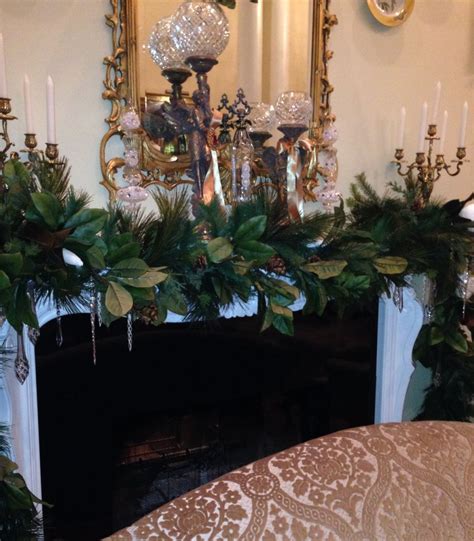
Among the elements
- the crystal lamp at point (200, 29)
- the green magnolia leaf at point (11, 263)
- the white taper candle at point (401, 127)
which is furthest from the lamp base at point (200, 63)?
the white taper candle at point (401, 127)

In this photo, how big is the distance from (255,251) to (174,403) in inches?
26.8

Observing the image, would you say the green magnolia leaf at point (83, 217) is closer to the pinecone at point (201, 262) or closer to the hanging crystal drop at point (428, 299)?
the pinecone at point (201, 262)

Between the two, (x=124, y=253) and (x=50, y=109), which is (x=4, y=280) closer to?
(x=124, y=253)

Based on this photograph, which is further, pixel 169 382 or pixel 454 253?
pixel 169 382

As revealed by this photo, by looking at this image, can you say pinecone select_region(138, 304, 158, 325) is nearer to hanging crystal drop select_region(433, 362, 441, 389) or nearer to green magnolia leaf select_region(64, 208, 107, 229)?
green magnolia leaf select_region(64, 208, 107, 229)

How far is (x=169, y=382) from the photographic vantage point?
1.44 meters

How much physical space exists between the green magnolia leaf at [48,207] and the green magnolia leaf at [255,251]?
0.34 metres

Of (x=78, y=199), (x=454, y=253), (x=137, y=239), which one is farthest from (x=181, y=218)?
(x=454, y=253)

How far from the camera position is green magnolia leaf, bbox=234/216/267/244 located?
3.19 ft

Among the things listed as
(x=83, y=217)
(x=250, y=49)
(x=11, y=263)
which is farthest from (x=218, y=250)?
(x=250, y=49)

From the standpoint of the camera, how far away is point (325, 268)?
1.10 metres

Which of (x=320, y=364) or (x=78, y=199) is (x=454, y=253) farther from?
(x=78, y=199)

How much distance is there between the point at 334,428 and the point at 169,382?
626 millimetres

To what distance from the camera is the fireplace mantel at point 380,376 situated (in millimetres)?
1176
